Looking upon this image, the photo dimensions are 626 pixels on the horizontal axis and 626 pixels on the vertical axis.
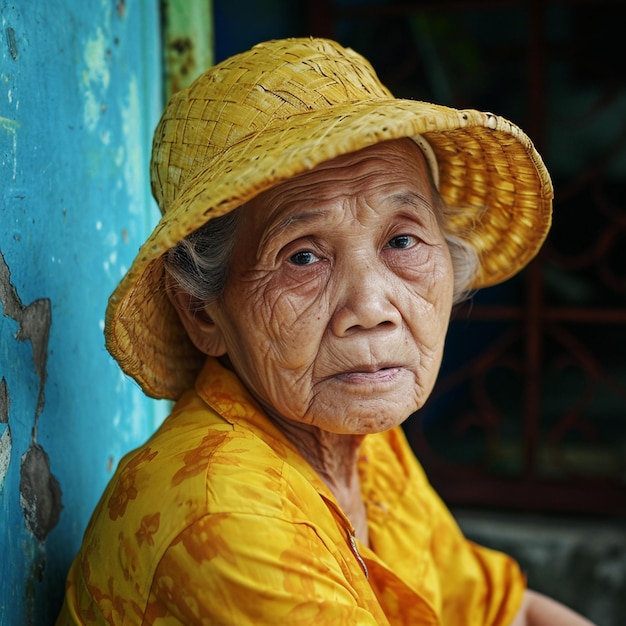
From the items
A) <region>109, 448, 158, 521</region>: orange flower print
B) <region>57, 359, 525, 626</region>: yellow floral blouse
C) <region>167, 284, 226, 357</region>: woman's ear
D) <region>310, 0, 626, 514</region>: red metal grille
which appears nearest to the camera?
<region>57, 359, 525, 626</region>: yellow floral blouse

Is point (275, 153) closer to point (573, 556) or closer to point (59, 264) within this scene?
point (59, 264)

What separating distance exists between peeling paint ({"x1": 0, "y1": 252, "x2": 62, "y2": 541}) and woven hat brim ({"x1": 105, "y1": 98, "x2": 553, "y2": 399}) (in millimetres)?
166

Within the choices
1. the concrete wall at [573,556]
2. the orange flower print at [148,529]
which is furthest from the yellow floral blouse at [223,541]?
the concrete wall at [573,556]

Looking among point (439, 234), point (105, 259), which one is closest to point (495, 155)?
point (439, 234)

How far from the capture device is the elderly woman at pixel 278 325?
137 centimetres

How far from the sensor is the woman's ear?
173cm

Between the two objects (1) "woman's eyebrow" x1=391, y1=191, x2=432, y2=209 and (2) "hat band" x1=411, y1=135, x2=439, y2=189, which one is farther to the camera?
(2) "hat band" x1=411, y1=135, x2=439, y2=189

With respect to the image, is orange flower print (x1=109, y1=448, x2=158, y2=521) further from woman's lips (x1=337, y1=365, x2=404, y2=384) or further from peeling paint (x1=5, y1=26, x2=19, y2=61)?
peeling paint (x1=5, y1=26, x2=19, y2=61)

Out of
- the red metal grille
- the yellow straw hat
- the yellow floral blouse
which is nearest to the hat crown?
the yellow straw hat

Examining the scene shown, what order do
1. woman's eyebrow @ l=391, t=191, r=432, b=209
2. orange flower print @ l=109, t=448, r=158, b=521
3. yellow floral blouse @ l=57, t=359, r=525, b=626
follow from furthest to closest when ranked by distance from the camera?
woman's eyebrow @ l=391, t=191, r=432, b=209, orange flower print @ l=109, t=448, r=158, b=521, yellow floral blouse @ l=57, t=359, r=525, b=626

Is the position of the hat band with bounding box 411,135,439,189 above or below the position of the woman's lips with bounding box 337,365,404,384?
above

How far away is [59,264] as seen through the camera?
1782 mm

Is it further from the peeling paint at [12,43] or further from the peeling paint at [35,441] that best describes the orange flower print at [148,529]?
the peeling paint at [12,43]

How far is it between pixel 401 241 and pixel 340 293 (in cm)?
17
